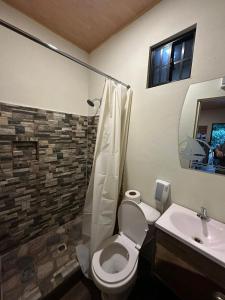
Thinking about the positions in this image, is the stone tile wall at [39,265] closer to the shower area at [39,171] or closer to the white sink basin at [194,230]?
the shower area at [39,171]

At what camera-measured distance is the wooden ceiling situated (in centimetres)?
134

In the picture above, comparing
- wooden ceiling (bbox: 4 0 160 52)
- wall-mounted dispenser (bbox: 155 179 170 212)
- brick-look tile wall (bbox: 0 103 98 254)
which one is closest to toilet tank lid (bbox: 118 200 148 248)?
wall-mounted dispenser (bbox: 155 179 170 212)

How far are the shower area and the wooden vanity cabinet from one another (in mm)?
900

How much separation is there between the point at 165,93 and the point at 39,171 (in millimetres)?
1643

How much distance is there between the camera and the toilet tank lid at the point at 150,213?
1.27 m

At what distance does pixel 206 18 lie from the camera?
3.49 feet

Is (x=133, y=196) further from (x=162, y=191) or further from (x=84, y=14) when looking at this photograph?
(x=84, y=14)

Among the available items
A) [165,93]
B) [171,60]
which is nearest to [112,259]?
[165,93]

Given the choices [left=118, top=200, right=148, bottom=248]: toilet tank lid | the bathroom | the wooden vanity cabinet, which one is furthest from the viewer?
[left=118, top=200, right=148, bottom=248]: toilet tank lid

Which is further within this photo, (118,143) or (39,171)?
(39,171)

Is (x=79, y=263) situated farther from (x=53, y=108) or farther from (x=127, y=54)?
(x=127, y=54)

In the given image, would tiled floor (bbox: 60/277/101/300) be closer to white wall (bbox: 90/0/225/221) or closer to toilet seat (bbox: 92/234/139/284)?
toilet seat (bbox: 92/234/139/284)

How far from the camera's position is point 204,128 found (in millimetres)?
1119

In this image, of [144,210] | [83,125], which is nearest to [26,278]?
[144,210]
